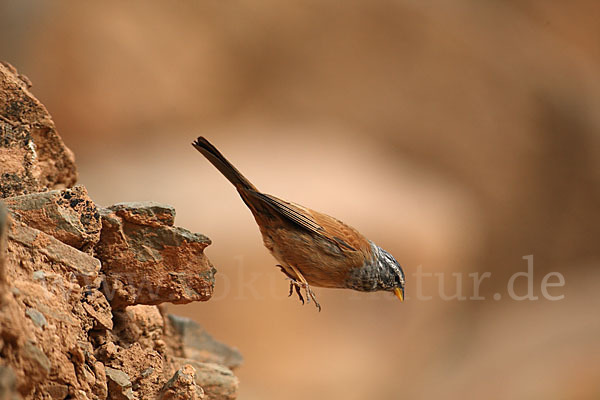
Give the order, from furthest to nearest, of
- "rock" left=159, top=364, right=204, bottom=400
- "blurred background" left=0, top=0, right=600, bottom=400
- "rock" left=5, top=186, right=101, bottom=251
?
"blurred background" left=0, top=0, right=600, bottom=400 → "rock" left=159, top=364, right=204, bottom=400 → "rock" left=5, top=186, right=101, bottom=251

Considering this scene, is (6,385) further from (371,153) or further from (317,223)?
(371,153)

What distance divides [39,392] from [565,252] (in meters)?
10.7

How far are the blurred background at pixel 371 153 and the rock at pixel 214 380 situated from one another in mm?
3835

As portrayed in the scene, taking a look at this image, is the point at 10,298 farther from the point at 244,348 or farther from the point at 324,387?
the point at 324,387

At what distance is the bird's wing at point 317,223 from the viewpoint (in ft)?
12.8

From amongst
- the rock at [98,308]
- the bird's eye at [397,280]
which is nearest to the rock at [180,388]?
the rock at [98,308]

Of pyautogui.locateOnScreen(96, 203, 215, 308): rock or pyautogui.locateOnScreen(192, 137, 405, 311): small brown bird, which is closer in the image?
pyautogui.locateOnScreen(96, 203, 215, 308): rock

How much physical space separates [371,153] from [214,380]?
7394mm

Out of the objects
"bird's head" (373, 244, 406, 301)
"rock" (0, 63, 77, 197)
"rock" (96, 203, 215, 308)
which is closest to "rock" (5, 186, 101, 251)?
"rock" (96, 203, 215, 308)

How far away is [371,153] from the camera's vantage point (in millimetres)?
10953

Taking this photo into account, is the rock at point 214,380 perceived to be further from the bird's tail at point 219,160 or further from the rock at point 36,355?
the rock at point 36,355

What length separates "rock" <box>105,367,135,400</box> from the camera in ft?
9.82

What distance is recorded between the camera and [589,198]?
11.4 metres

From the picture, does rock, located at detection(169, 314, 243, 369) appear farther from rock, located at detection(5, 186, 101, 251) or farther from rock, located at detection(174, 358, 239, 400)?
rock, located at detection(5, 186, 101, 251)
